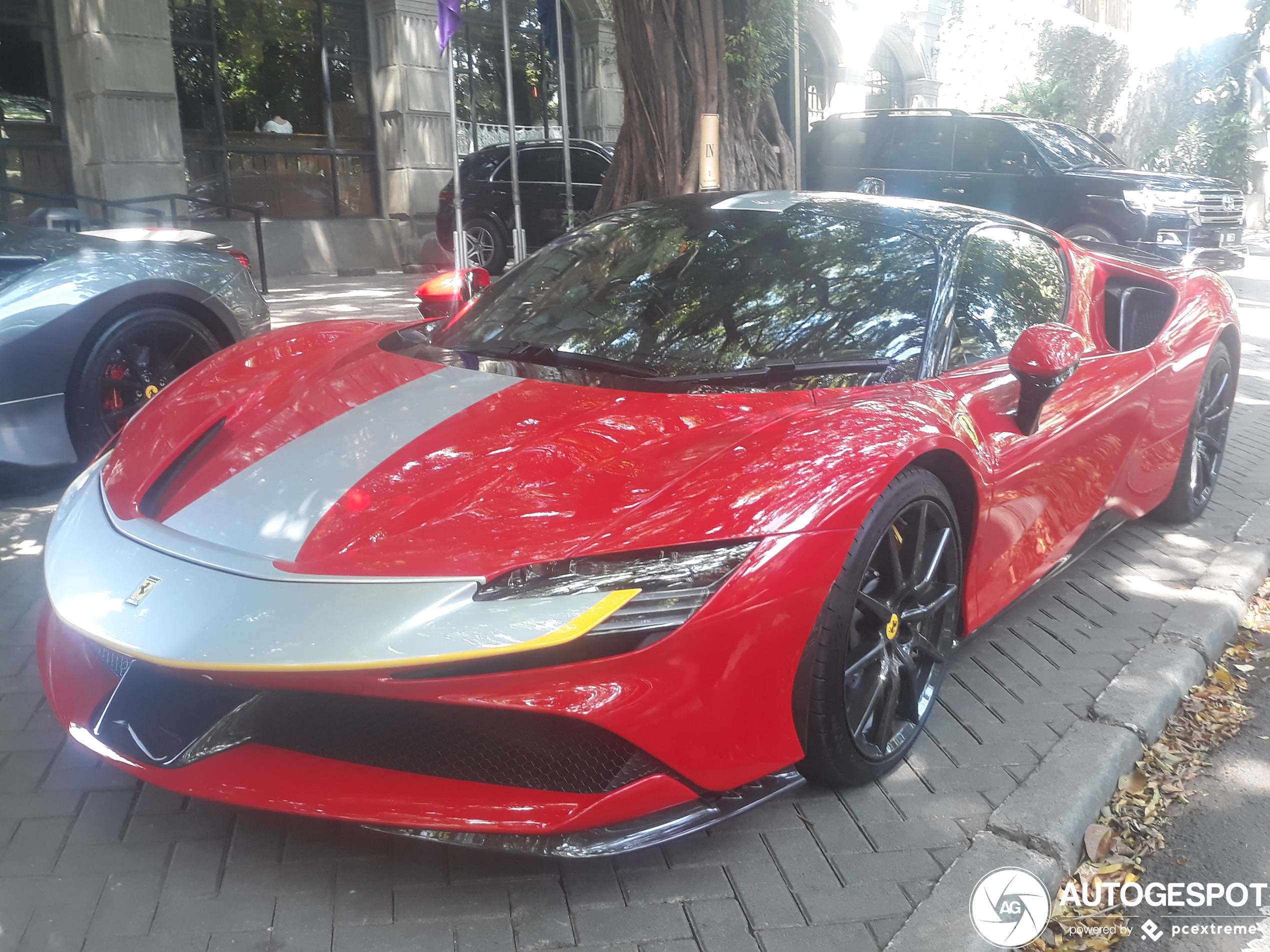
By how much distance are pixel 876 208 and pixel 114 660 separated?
2579 mm

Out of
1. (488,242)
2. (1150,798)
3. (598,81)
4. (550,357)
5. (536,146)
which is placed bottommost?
(1150,798)

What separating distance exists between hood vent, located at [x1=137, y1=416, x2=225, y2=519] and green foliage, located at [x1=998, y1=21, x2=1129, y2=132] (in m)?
25.6

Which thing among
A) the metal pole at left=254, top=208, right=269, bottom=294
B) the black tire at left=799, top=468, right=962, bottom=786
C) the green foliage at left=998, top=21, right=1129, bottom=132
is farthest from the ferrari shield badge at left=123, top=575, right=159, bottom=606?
the green foliage at left=998, top=21, right=1129, bottom=132

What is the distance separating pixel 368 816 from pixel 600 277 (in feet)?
6.37

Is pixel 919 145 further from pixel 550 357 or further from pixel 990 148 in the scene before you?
pixel 550 357

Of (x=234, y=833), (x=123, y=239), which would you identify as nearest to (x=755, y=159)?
(x=123, y=239)

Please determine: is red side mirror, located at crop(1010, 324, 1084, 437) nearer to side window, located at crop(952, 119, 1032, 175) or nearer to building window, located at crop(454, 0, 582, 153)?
side window, located at crop(952, 119, 1032, 175)

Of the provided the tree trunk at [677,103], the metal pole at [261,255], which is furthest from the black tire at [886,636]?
the metal pole at [261,255]

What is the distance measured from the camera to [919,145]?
13.4 meters

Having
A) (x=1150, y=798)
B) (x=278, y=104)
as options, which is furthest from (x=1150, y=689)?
(x=278, y=104)

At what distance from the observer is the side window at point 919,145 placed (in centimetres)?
1322

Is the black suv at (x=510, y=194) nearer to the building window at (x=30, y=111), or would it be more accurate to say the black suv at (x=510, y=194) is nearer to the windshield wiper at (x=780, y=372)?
the building window at (x=30, y=111)

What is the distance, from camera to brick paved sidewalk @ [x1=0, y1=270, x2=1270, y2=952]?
6.81 ft

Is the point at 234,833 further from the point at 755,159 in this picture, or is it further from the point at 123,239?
the point at 755,159
